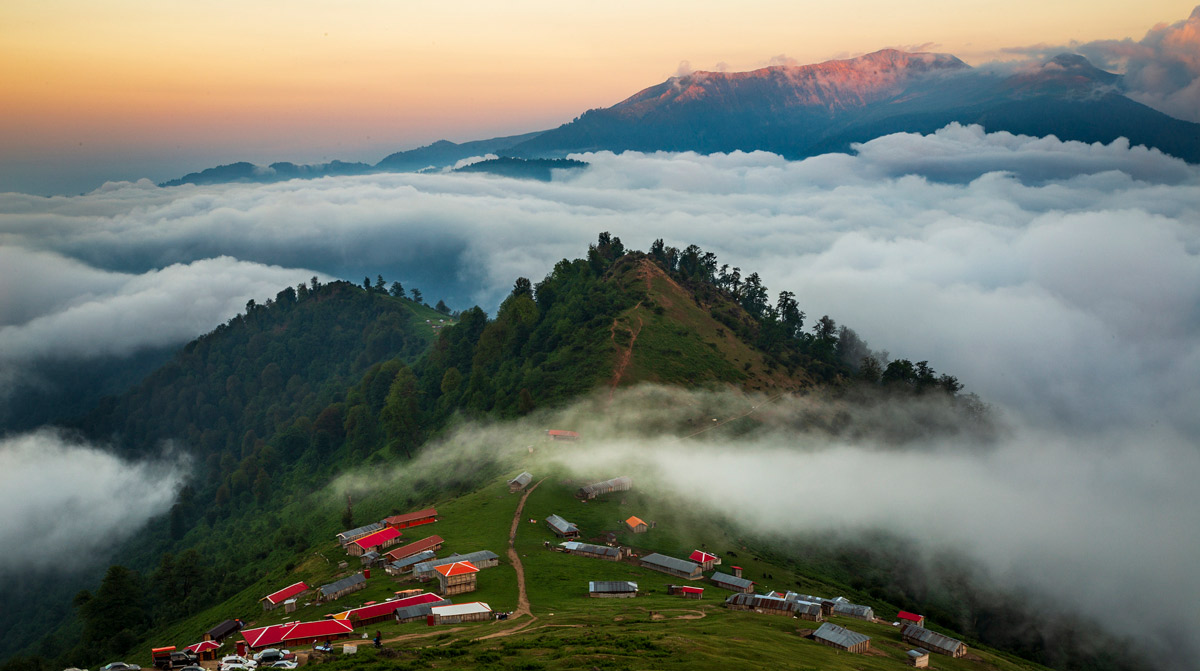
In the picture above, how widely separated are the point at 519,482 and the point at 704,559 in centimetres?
3047

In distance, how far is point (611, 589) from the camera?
65.3 m

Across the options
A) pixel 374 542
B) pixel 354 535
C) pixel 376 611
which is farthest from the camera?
pixel 354 535

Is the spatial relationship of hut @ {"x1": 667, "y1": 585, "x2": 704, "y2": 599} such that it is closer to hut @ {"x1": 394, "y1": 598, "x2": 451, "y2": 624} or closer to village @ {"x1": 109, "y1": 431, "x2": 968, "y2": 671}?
village @ {"x1": 109, "y1": 431, "x2": 968, "y2": 671}

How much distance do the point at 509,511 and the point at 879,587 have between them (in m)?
52.7

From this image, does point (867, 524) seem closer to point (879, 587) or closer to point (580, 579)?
point (879, 587)

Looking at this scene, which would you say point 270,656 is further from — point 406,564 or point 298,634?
point 406,564

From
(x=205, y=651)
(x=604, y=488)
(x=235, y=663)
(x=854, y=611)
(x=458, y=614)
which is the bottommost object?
(x=854, y=611)

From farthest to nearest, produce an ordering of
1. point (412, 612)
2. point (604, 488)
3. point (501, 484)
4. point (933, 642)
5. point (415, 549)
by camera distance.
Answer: point (501, 484) < point (604, 488) < point (415, 549) < point (933, 642) < point (412, 612)

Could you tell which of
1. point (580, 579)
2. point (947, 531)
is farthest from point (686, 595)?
point (947, 531)

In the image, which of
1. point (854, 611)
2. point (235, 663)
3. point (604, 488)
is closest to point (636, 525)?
point (604, 488)

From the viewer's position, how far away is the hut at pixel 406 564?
7019cm

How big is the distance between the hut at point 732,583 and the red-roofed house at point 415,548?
3017 centimetres

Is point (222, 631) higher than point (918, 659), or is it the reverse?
point (222, 631)

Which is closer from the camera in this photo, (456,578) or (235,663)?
(235,663)
